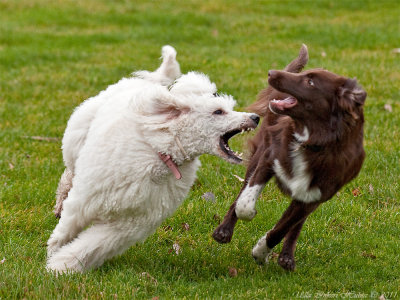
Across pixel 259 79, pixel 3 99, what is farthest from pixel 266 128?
pixel 3 99

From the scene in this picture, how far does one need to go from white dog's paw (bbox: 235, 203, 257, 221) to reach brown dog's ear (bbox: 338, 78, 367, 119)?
1.07m

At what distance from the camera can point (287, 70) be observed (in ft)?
19.0

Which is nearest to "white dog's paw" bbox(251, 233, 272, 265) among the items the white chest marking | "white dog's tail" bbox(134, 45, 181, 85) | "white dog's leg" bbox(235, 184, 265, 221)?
"white dog's leg" bbox(235, 184, 265, 221)

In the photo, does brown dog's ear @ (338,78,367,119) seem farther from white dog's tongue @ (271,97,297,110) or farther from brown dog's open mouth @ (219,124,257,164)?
brown dog's open mouth @ (219,124,257,164)

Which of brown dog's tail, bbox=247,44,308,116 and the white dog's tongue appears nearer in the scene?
the white dog's tongue

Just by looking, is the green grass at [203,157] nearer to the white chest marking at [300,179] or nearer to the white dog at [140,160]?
the white dog at [140,160]

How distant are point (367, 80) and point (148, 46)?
188 inches

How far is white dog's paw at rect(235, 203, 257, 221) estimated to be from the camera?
4902 millimetres

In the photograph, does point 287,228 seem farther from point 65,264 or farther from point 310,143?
point 65,264

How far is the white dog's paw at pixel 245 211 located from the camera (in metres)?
4.90

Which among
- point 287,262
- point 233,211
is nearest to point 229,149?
point 233,211

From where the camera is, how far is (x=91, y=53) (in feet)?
41.0

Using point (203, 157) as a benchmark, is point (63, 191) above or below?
above

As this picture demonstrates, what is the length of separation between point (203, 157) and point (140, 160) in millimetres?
2992
